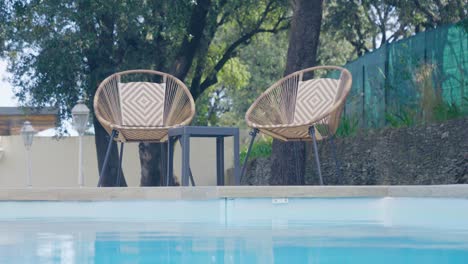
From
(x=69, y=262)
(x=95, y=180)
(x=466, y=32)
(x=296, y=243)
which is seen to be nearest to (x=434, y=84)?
(x=466, y=32)

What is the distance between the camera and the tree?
1273 centimetres

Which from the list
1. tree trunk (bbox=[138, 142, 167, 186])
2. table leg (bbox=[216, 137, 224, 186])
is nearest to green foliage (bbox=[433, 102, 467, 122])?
table leg (bbox=[216, 137, 224, 186])

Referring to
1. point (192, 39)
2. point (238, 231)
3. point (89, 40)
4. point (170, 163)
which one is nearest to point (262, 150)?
point (192, 39)

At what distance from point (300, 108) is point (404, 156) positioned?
1753mm

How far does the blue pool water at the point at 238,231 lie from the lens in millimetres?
3209

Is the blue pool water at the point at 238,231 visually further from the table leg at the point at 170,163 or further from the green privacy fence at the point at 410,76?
the green privacy fence at the point at 410,76

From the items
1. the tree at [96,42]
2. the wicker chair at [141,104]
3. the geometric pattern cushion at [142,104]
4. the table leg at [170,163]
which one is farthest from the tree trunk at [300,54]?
the tree at [96,42]

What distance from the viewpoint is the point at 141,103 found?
7.13 m

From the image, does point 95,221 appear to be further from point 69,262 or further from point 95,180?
point 95,180

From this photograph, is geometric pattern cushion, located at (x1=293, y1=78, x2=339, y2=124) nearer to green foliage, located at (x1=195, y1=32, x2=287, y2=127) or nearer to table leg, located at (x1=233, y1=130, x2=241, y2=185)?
table leg, located at (x1=233, y1=130, x2=241, y2=185)

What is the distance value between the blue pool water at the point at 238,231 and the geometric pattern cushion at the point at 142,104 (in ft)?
5.98

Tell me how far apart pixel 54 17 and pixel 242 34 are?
554cm

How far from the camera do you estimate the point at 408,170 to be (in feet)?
27.3

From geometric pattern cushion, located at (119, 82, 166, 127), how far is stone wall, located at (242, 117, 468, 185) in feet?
5.85
